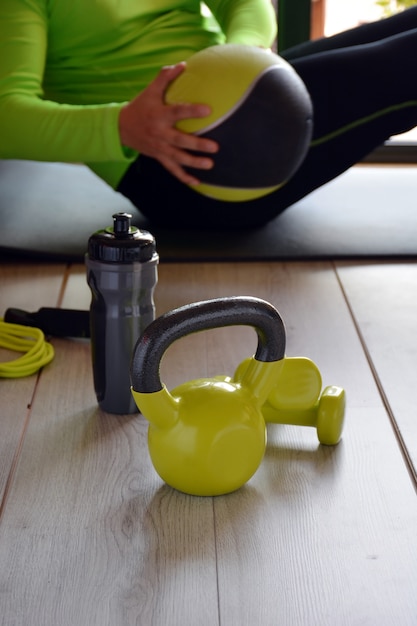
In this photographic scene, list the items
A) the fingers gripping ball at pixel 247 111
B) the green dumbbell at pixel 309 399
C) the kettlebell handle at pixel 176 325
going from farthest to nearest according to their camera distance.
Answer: the fingers gripping ball at pixel 247 111
the green dumbbell at pixel 309 399
the kettlebell handle at pixel 176 325

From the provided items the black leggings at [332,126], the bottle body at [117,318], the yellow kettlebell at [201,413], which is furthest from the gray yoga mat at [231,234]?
the yellow kettlebell at [201,413]

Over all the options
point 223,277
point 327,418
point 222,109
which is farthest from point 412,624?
point 223,277

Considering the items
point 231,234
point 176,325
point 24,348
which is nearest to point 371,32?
point 231,234

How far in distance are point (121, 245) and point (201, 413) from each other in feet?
1.01

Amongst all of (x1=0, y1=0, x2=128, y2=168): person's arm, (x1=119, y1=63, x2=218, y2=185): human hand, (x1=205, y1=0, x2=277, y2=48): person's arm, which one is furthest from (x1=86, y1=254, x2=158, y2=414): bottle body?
(x1=205, y1=0, x2=277, y2=48): person's arm

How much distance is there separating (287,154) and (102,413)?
2.25 feet

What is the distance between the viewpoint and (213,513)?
3.83 feet

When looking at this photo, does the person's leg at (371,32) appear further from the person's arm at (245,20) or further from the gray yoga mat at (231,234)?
the gray yoga mat at (231,234)

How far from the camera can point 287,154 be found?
1.83 metres

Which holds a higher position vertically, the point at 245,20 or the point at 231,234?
the point at 245,20

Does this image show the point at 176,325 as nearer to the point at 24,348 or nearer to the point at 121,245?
the point at 121,245

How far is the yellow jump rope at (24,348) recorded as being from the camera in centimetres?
158

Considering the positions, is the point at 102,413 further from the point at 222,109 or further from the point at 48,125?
the point at 48,125

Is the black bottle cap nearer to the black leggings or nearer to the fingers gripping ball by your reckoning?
the fingers gripping ball
